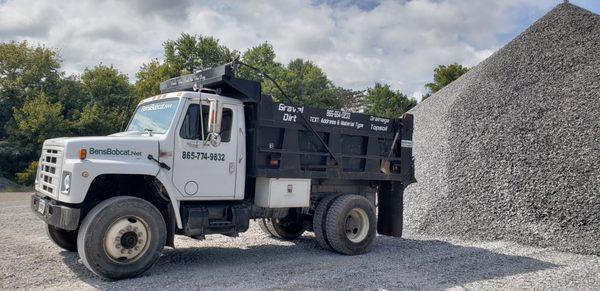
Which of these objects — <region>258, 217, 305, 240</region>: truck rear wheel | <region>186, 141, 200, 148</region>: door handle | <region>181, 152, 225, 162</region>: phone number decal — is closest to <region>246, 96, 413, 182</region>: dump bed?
<region>181, 152, 225, 162</region>: phone number decal

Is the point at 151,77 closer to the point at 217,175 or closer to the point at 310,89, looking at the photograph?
the point at 310,89

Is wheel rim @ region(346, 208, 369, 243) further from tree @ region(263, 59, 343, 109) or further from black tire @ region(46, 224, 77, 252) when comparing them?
tree @ region(263, 59, 343, 109)

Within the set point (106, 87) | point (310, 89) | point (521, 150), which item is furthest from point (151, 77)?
point (521, 150)

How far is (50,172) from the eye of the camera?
6.90 metres

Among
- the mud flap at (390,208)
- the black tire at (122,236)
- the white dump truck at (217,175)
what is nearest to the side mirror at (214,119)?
the white dump truck at (217,175)

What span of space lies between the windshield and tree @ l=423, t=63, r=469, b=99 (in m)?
43.1

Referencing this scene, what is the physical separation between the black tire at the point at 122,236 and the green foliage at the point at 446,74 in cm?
4444

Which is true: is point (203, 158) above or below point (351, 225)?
above

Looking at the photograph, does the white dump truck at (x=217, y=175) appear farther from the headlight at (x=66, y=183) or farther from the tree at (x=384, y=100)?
the tree at (x=384, y=100)

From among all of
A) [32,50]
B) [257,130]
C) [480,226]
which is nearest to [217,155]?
[257,130]

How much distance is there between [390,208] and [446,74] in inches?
1625

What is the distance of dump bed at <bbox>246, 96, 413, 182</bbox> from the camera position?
26.1 feet

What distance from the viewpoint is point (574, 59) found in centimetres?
1981

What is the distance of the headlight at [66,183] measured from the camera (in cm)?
630
